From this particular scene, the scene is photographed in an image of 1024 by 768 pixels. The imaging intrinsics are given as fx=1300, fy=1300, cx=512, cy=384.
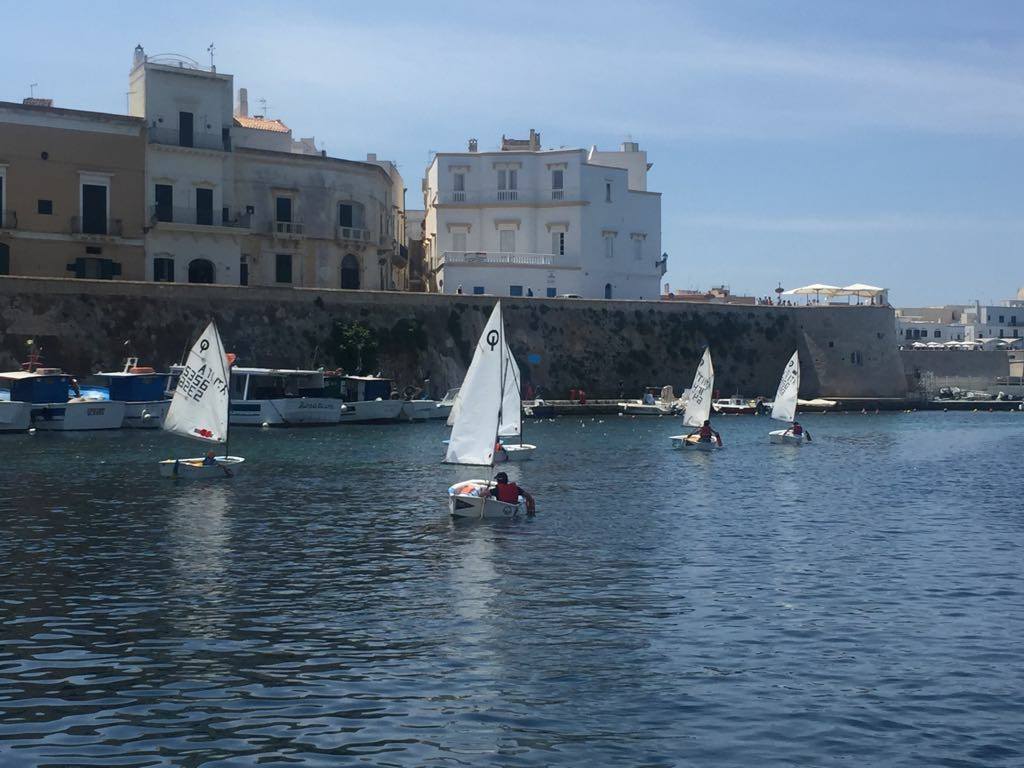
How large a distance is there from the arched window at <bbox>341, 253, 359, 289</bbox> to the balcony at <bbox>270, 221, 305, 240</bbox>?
15.7 ft

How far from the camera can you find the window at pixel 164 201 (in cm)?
9194

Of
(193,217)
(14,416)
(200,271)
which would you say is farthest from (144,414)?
(193,217)

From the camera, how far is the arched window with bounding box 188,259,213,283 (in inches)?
3711

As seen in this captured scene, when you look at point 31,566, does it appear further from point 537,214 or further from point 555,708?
point 537,214

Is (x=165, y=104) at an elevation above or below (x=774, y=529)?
above

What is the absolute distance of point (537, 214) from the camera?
11644 cm

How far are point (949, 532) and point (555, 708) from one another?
2399 cm

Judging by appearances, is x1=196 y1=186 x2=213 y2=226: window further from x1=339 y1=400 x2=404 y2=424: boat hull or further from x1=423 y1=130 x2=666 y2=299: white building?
x1=423 y1=130 x2=666 y2=299: white building

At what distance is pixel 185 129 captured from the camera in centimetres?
9362

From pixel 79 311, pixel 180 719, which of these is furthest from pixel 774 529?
pixel 79 311

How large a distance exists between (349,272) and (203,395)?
162 ft

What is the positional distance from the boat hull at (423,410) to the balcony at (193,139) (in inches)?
945

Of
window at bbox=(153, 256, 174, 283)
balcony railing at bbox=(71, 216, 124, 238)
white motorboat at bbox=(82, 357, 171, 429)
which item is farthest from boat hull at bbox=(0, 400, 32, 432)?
window at bbox=(153, 256, 174, 283)

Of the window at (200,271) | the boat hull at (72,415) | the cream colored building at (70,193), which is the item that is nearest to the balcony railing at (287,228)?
the window at (200,271)
